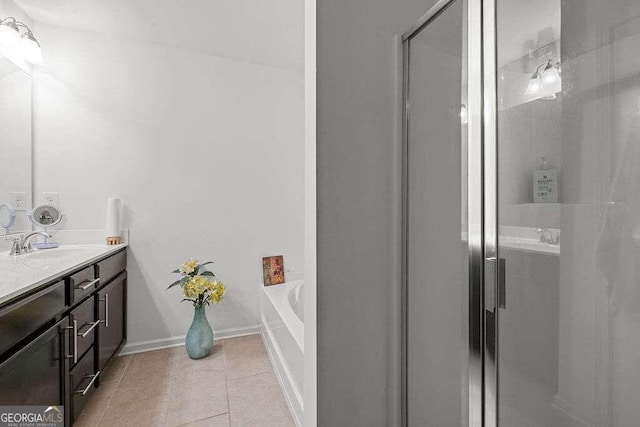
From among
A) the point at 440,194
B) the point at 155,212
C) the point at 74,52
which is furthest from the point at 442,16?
the point at 74,52

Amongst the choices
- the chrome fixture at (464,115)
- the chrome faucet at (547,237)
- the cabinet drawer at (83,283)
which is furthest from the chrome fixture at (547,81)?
the cabinet drawer at (83,283)

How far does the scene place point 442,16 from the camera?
0.97 meters

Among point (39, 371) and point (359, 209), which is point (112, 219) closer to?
point (39, 371)

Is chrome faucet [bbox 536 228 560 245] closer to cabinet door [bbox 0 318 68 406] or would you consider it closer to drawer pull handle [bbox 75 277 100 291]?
cabinet door [bbox 0 318 68 406]

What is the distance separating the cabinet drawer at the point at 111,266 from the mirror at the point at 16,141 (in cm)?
61

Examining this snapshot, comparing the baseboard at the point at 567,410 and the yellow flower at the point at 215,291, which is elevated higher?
the baseboard at the point at 567,410

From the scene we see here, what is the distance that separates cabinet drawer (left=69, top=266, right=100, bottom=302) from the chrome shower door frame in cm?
169

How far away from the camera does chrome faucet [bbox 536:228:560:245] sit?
30.3 inches

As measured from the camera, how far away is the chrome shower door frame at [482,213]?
0.83 m

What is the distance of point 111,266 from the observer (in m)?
2.07

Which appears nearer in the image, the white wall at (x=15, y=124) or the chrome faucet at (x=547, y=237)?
the chrome faucet at (x=547, y=237)

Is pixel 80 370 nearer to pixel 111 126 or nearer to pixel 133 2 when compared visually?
pixel 111 126

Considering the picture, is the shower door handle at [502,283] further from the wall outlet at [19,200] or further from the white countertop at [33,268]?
the wall outlet at [19,200]

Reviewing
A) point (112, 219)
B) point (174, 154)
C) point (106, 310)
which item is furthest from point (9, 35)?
point (106, 310)
